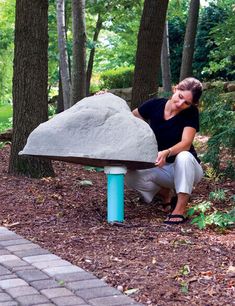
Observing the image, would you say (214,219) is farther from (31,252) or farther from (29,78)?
(29,78)

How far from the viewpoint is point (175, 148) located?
529 cm

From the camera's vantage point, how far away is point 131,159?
16.3ft

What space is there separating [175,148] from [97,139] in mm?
669

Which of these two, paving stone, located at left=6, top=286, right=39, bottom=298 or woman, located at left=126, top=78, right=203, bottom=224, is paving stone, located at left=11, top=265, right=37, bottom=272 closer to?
paving stone, located at left=6, top=286, right=39, bottom=298

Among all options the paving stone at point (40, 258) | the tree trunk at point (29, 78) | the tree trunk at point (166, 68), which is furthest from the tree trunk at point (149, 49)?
the tree trunk at point (166, 68)

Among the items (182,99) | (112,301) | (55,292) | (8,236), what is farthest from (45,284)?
(182,99)

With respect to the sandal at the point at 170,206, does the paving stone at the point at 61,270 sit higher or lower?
lower

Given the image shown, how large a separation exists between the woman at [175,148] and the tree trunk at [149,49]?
272 centimetres

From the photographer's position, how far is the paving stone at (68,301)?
3275 mm

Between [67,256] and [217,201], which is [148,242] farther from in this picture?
[217,201]

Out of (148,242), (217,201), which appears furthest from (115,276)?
(217,201)

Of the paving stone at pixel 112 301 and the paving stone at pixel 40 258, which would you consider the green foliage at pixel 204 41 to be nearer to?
the paving stone at pixel 40 258

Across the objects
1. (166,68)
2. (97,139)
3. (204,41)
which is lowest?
(97,139)

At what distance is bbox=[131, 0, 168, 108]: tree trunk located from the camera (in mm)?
8211
